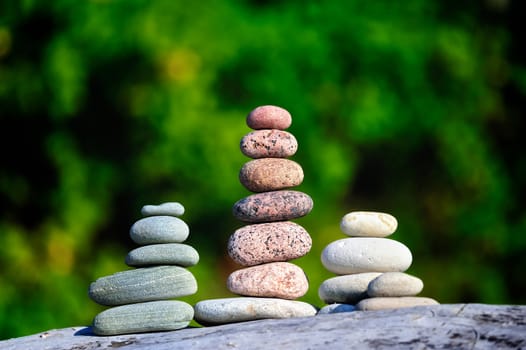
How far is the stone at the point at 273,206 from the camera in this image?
5.17 meters

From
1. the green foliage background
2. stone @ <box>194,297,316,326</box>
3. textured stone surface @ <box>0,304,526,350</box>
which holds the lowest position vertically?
textured stone surface @ <box>0,304,526,350</box>

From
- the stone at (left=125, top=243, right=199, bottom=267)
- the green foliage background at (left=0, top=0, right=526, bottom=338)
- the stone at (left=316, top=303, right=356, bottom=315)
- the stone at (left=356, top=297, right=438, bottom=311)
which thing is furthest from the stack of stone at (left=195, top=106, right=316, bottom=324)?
the green foliage background at (left=0, top=0, right=526, bottom=338)

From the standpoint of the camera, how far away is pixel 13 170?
10703 millimetres

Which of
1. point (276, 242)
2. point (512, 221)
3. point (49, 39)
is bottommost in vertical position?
point (276, 242)

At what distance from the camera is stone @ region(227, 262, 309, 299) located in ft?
16.4

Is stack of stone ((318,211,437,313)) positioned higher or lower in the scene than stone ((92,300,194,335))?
higher

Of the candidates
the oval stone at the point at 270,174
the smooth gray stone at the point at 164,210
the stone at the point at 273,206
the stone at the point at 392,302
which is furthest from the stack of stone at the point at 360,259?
the smooth gray stone at the point at 164,210

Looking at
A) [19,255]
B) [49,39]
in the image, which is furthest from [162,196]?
[49,39]

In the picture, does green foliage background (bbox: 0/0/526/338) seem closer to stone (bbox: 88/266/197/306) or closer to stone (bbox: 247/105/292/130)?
stone (bbox: 247/105/292/130)

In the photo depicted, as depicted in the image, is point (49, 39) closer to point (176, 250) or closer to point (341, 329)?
point (176, 250)

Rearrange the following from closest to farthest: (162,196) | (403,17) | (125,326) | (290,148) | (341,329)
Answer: (341,329), (125,326), (290,148), (162,196), (403,17)

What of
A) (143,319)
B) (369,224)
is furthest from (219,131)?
(143,319)

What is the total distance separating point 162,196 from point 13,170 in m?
2.13

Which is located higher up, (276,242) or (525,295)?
(525,295)
